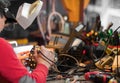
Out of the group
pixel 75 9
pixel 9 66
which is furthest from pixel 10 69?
pixel 75 9

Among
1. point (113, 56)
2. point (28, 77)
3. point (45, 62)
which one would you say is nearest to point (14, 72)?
point (28, 77)

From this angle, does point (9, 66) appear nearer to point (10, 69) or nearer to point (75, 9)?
point (10, 69)

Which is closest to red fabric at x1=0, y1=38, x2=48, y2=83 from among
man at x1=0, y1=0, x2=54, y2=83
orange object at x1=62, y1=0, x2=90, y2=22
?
man at x1=0, y1=0, x2=54, y2=83

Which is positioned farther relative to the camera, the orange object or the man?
the orange object

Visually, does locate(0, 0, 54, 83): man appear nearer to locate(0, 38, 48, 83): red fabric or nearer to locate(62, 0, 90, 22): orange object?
locate(0, 38, 48, 83): red fabric

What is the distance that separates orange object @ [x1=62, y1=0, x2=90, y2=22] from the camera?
3.36m

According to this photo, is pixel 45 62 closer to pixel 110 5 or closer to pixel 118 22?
pixel 118 22

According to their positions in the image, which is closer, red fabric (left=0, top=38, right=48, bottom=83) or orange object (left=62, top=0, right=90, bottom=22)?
red fabric (left=0, top=38, right=48, bottom=83)

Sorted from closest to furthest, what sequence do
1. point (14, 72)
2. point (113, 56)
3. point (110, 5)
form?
point (14, 72) → point (113, 56) → point (110, 5)

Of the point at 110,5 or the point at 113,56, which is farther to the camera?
the point at 110,5

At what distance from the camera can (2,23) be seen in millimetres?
1289

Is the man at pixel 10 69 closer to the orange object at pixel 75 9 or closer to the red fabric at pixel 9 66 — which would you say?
the red fabric at pixel 9 66

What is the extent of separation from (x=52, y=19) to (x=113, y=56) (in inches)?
76.3

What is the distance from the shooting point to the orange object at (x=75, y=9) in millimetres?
3361
